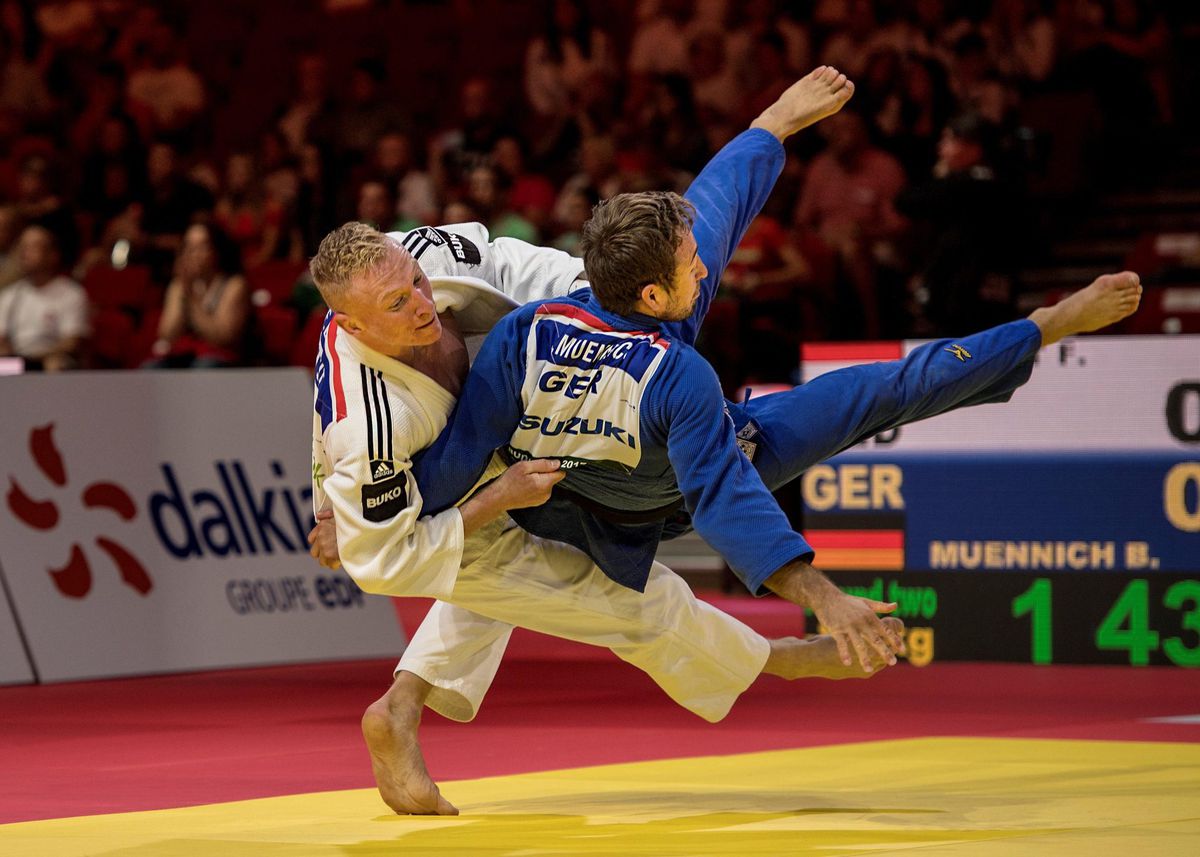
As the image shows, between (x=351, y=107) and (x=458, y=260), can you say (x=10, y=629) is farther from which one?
(x=351, y=107)

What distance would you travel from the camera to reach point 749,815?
13.6 ft

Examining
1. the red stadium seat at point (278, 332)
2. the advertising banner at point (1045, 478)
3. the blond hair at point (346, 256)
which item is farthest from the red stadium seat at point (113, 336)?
the blond hair at point (346, 256)

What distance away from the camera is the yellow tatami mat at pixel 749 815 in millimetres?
3693

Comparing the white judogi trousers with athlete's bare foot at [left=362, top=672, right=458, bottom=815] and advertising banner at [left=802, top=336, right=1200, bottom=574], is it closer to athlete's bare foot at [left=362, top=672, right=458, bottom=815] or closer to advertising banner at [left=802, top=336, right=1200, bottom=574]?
athlete's bare foot at [left=362, top=672, right=458, bottom=815]

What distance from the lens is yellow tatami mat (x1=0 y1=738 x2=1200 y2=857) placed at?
3.69 meters

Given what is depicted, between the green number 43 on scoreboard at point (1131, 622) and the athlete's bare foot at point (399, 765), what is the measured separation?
385 centimetres

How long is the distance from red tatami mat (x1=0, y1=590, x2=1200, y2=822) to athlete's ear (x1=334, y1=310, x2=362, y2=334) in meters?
1.32

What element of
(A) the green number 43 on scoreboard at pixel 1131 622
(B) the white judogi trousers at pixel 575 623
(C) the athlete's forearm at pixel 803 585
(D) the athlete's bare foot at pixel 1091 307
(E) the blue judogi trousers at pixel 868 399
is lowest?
(A) the green number 43 on scoreboard at pixel 1131 622

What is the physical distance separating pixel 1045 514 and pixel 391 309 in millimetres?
4288

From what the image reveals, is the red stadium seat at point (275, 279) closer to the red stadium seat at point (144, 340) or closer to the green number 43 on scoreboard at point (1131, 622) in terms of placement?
the red stadium seat at point (144, 340)

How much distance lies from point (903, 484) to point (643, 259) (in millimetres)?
4045

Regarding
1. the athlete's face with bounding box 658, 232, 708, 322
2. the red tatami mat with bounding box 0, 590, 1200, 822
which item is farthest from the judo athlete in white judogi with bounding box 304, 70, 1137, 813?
the red tatami mat with bounding box 0, 590, 1200, 822

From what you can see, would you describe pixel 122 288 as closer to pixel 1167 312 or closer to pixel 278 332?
pixel 278 332

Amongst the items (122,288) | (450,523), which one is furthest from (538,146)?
(450,523)
